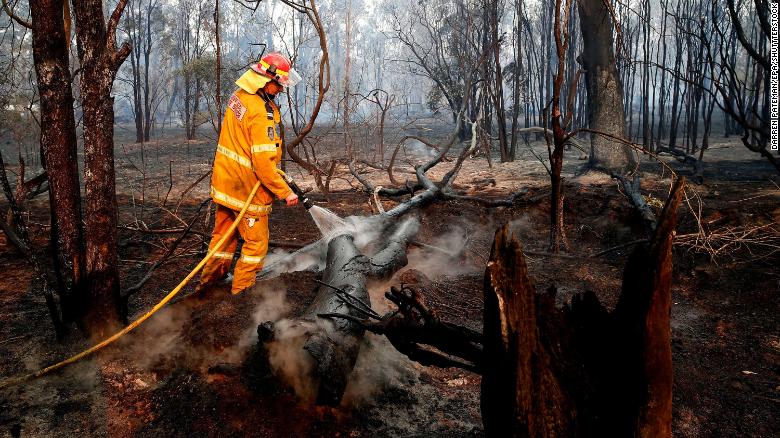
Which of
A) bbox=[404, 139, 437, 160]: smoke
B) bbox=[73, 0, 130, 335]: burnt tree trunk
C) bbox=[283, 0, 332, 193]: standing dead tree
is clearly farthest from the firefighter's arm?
bbox=[404, 139, 437, 160]: smoke

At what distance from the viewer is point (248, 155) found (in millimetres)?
3738

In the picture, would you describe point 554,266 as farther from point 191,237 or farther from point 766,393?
point 191,237

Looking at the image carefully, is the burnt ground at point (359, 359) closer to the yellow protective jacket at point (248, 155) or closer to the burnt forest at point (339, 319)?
the burnt forest at point (339, 319)

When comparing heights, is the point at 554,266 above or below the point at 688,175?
below

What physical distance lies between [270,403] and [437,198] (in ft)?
13.2

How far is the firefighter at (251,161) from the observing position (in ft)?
12.0

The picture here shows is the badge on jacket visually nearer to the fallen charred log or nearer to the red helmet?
the red helmet

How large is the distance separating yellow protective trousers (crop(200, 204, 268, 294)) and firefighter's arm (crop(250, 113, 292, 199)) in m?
0.31

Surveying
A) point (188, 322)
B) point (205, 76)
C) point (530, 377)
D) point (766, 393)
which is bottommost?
point (766, 393)

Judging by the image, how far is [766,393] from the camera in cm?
254

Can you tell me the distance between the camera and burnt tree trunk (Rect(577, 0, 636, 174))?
9.52m

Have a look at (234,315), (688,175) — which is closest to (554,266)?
(234,315)

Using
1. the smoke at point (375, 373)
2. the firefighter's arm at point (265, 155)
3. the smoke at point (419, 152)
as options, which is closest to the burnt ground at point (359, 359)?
the smoke at point (375, 373)

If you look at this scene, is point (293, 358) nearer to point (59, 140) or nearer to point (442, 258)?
point (59, 140)
